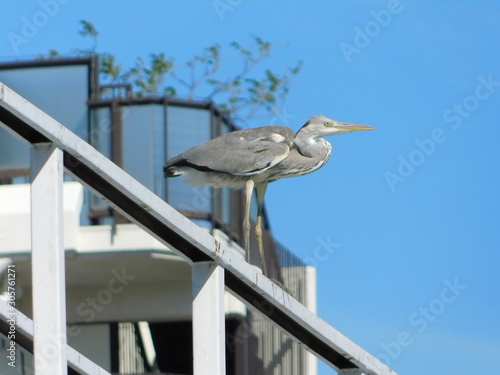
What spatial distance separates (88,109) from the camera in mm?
15672

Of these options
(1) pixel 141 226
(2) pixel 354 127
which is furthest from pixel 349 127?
(1) pixel 141 226

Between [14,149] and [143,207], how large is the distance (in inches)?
373

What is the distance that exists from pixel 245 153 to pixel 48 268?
13.7ft

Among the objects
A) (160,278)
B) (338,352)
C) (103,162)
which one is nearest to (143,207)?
(103,162)

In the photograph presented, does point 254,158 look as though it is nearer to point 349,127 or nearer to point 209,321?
point 349,127

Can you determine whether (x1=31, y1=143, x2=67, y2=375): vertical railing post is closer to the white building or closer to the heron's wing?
the heron's wing

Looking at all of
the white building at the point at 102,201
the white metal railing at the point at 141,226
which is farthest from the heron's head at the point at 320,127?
the white building at the point at 102,201

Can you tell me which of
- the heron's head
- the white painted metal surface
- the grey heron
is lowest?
the white painted metal surface

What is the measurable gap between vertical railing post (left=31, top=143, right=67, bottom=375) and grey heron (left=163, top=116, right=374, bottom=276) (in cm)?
393

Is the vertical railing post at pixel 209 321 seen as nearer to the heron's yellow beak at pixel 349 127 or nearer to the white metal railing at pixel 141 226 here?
the white metal railing at pixel 141 226

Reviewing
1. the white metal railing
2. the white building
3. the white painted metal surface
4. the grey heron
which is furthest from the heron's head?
the white building

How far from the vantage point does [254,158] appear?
9672 millimetres

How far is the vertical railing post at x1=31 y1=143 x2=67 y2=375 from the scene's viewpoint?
18.5 ft

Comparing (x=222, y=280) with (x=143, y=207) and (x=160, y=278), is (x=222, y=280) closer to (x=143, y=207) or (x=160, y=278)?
(x=143, y=207)
